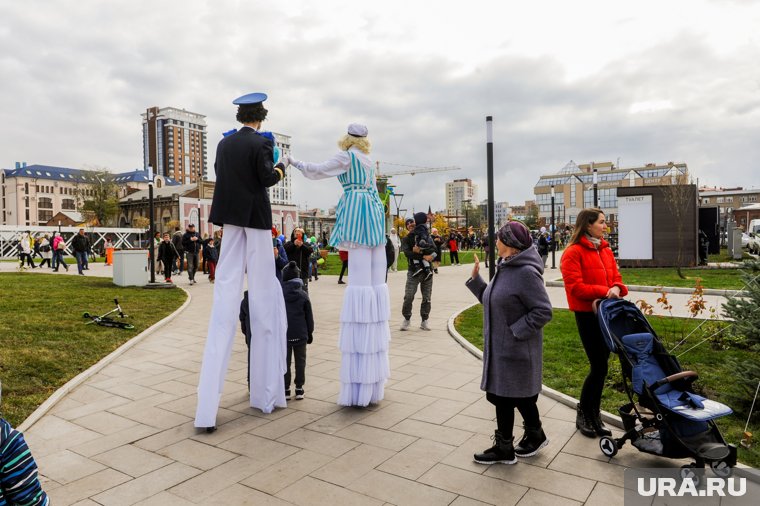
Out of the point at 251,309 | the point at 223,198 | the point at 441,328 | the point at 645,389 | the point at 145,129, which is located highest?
the point at 145,129

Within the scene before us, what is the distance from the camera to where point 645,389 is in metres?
3.76

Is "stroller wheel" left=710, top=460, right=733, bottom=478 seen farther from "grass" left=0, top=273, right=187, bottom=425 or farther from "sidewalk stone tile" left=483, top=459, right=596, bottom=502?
"grass" left=0, top=273, right=187, bottom=425

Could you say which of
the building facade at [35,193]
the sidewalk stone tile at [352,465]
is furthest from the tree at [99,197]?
the sidewalk stone tile at [352,465]

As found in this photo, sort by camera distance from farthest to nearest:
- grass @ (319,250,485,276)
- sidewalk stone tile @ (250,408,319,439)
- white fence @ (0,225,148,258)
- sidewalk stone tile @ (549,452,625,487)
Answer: white fence @ (0,225,148,258) < grass @ (319,250,485,276) < sidewalk stone tile @ (250,408,319,439) < sidewalk stone tile @ (549,452,625,487)

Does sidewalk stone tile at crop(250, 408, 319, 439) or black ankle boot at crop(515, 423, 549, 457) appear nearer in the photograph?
black ankle boot at crop(515, 423, 549, 457)

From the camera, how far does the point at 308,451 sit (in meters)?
4.09

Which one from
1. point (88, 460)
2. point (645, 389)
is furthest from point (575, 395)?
point (88, 460)

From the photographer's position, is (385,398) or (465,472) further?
(385,398)

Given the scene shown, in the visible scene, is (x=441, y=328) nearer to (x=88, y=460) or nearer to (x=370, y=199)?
(x=370, y=199)

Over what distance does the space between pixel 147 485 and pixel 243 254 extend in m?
2.00

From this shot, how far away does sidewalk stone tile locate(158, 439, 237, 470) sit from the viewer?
3898mm

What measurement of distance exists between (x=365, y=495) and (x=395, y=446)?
2.80 feet

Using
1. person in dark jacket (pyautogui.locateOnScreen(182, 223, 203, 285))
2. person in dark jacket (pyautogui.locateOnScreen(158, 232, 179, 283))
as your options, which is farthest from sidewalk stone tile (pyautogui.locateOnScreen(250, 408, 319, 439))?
person in dark jacket (pyautogui.locateOnScreen(182, 223, 203, 285))

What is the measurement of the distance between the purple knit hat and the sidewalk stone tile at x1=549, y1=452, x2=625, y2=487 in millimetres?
1597
